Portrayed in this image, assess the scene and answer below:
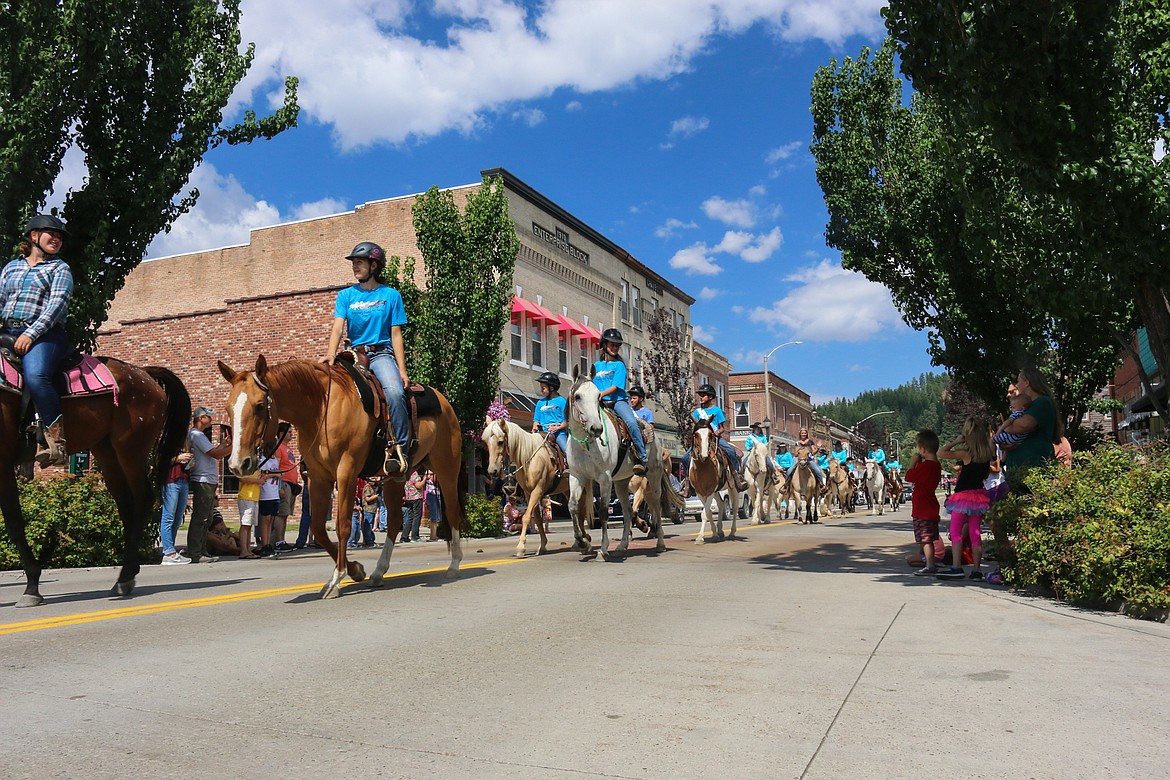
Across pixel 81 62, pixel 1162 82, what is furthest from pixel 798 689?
pixel 81 62

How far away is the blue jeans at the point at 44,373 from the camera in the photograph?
7.45 meters

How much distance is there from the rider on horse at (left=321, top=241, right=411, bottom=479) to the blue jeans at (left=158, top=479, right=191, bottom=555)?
19.5 ft

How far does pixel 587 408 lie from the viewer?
1161 cm

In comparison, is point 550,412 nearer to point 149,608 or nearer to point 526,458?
point 526,458

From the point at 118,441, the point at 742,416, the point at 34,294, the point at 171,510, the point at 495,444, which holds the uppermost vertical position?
the point at 742,416

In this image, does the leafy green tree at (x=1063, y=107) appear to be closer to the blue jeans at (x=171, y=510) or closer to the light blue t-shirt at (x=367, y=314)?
the light blue t-shirt at (x=367, y=314)

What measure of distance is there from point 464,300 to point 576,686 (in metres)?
19.3

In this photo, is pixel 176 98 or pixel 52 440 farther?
pixel 176 98

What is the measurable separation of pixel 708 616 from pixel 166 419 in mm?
5835

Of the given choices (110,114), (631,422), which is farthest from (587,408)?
(110,114)

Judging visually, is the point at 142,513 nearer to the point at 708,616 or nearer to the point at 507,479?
the point at 708,616

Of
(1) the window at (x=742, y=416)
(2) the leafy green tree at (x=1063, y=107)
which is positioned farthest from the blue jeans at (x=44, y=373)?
(1) the window at (x=742, y=416)

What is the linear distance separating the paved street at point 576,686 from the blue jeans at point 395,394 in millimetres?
1498

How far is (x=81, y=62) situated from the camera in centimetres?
1530
